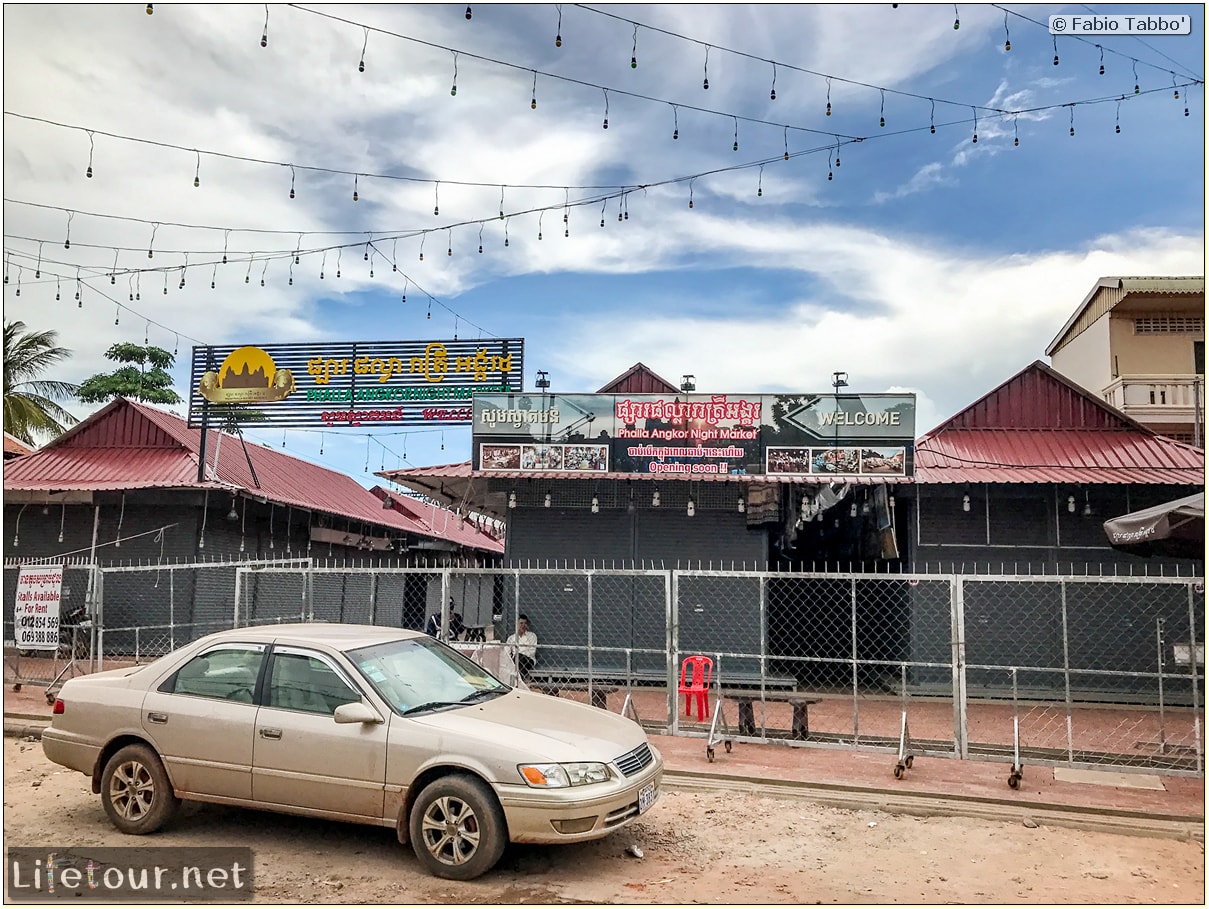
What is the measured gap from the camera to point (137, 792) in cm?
651

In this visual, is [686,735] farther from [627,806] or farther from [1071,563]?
[1071,563]

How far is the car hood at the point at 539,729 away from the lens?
5.83 m

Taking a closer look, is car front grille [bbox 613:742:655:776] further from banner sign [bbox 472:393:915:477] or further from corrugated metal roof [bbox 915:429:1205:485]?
corrugated metal roof [bbox 915:429:1205:485]

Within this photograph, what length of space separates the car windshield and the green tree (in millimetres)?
33328

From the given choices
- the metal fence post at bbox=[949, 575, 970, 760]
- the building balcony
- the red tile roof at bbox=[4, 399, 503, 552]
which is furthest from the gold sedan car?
the building balcony

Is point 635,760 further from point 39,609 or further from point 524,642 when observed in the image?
point 39,609

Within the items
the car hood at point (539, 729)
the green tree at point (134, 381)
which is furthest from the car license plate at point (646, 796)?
the green tree at point (134, 381)

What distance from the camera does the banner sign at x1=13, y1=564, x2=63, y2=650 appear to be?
12289 mm

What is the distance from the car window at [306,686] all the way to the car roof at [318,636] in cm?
15

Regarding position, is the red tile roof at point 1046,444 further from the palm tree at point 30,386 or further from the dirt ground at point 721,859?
the palm tree at point 30,386

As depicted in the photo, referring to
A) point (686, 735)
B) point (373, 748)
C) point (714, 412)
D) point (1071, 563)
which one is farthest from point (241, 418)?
point (1071, 563)

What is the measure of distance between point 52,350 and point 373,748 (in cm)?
2802

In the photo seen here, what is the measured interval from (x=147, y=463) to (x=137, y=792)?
14221 millimetres

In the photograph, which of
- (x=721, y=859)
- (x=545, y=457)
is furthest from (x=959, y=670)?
(x=545, y=457)
